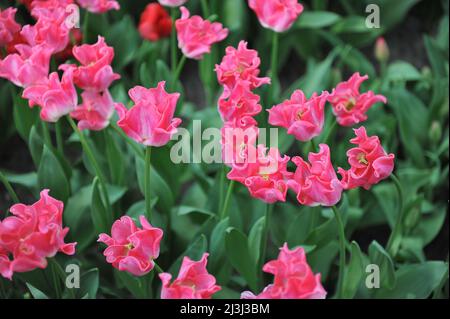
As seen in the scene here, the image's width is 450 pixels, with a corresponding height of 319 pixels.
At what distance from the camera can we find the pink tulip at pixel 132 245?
1048 mm

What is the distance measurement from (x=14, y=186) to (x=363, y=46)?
1.01 metres

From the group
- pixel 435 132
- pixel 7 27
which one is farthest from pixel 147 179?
pixel 435 132

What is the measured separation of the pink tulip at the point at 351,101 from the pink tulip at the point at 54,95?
424 mm

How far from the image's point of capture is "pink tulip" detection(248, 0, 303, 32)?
1.38 meters

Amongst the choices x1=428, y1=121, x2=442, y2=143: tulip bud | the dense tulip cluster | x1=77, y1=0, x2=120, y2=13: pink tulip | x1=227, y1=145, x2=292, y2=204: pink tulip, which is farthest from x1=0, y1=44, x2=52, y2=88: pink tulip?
x1=428, y1=121, x2=442, y2=143: tulip bud

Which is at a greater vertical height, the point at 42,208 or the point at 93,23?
the point at 93,23

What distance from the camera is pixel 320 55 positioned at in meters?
2.04

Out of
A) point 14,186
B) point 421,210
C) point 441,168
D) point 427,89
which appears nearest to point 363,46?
point 427,89

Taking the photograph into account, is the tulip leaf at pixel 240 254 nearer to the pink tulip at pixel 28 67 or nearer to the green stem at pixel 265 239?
the green stem at pixel 265 239

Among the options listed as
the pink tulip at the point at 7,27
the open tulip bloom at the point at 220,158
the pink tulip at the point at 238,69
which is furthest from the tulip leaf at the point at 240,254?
the pink tulip at the point at 7,27

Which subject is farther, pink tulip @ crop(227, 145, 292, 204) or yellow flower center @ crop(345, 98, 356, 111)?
yellow flower center @ crop(345, 98, 356, 111)

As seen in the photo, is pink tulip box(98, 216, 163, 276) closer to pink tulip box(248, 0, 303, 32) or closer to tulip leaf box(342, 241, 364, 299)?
tulip leaf box(342, 241, 364, 299)

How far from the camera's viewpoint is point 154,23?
1.70 m
